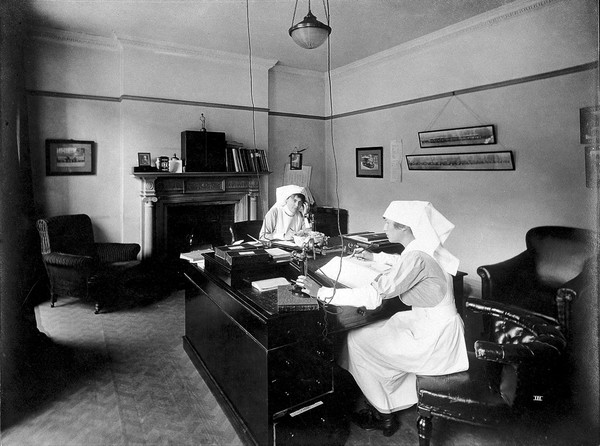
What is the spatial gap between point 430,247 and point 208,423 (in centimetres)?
171


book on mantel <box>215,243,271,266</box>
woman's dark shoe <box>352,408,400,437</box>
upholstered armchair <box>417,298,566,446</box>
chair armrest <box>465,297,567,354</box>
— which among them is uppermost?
book on mantel <box>215,243,271,266</box>

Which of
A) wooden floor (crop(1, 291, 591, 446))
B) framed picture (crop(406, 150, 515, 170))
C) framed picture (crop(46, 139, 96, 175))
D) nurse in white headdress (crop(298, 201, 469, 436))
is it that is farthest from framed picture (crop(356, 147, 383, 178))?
framed picture (crop(46, 139, 96, 175))

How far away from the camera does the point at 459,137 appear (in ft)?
14.8

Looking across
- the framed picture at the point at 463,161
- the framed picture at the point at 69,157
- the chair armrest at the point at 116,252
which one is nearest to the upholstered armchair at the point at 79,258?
the chair armrest at the point at 116,252

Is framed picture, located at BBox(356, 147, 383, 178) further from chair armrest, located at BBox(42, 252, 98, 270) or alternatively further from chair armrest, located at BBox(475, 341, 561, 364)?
chair armrest, located at BBox(475, 341, 561, 364)

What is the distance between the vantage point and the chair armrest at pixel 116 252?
472cm

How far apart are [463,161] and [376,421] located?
3.23 meters

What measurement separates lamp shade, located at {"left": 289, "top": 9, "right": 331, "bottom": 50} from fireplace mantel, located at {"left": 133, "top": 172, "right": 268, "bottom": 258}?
2703mm

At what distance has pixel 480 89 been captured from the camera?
4293mm

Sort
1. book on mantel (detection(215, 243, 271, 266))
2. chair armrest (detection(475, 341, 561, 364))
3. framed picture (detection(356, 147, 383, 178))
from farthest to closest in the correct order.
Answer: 1. framed picture (detection(356, 147, 383, 178))
2. book on mantel (detection(215, 243, 271, 266))
3. chair armrest (detection(475, 341, 561, 364))

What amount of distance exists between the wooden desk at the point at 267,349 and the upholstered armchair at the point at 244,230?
1828 millimetres

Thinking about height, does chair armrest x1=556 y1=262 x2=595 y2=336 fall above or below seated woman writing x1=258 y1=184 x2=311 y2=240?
below

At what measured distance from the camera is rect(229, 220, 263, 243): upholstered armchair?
14.6 feet

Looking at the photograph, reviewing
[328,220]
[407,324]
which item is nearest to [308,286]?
[407,324]
